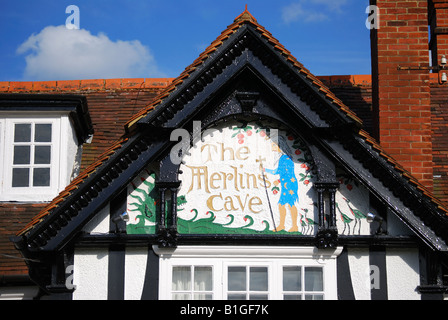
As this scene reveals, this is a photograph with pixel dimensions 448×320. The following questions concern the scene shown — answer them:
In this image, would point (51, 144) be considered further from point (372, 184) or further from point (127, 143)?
point (372, 184)

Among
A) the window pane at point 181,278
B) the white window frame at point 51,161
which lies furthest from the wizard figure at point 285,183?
the white window frame at point 51,161

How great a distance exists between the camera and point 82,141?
11375 millimetres

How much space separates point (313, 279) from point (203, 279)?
57.7 inches

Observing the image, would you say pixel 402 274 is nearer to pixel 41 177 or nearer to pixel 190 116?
pixel 190 116

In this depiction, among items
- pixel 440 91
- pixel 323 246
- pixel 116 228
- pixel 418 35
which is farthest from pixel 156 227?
pixel 440 91

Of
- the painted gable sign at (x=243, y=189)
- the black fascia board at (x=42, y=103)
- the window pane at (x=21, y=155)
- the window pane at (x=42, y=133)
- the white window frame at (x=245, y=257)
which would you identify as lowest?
the white window frame at (x=245, y=257)

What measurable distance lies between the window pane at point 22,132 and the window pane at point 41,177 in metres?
0.58

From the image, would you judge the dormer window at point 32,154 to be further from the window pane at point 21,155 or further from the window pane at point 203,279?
the window pane at point 203,279

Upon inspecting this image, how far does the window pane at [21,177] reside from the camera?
10.5 meters

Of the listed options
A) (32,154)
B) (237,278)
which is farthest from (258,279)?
(32,154)

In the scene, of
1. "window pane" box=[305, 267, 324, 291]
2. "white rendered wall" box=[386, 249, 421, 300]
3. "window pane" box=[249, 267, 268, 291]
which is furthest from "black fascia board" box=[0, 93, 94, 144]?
"white rendered wall" box=[386, 249, 421, 300]

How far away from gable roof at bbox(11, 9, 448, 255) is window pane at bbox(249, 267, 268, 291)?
5.92 ft

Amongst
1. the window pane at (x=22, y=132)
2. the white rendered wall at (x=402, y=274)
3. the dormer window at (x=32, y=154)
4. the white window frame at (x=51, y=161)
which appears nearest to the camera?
the white rendered wall at (x=402, y=274)
